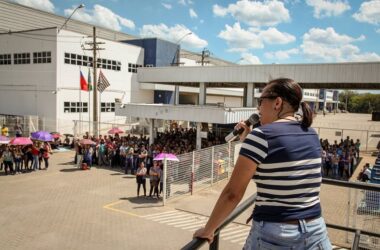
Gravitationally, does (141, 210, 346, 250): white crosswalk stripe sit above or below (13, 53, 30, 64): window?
below

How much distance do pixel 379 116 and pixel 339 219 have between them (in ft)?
234

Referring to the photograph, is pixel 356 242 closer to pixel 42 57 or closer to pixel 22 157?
pixel 22 157

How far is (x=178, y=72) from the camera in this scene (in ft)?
102

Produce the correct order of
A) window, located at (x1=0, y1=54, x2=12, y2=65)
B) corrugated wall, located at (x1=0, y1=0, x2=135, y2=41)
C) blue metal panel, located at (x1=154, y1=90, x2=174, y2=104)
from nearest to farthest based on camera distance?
1. window, located at (x1=0, y1=54, x2=12, y2=65)
2. corrugated wall, located at (x1=0, y1=0, x2=135, y2=41)
3. blue metal panel, located at (x1=154, y1=90, x2=174, y2=104)

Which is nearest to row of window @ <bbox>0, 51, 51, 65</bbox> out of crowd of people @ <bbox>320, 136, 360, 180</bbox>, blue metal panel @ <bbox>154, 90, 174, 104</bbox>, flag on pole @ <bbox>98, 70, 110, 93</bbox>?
flag on pole @ <bbox>98, 70, 110, 93</bbox>

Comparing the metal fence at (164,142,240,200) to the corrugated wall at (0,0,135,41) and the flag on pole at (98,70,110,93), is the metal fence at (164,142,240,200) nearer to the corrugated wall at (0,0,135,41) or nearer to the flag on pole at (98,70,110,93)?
the flag on pole at (98,70,110,93)

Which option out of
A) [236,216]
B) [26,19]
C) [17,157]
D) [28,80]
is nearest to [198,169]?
[17,157]

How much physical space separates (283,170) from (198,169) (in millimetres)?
15374

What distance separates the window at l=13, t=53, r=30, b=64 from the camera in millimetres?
35875

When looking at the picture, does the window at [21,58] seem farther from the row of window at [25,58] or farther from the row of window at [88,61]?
the row of window at [88,61]

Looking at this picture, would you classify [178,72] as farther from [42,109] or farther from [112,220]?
[112,220]

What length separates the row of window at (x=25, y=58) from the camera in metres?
34.2

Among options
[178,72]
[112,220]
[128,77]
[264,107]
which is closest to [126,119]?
[128,77]

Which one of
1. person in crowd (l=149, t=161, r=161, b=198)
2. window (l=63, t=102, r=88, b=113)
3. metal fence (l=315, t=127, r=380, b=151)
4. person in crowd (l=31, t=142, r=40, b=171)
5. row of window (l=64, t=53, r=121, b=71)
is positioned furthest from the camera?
metal fence (l=315, t=127, r=380, b=151)
